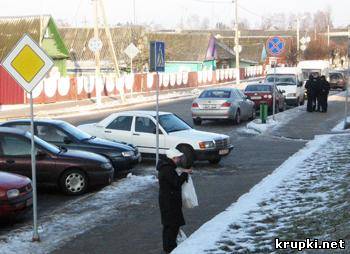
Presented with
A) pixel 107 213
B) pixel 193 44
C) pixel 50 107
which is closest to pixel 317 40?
pixel 193 44

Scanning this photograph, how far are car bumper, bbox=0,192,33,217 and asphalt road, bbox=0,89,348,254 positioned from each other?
0.31 m

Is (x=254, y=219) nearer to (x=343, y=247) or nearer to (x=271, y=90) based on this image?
(x=343, y=247)

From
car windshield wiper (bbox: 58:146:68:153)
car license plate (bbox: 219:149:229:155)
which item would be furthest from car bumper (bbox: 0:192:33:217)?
car license plate (bbox: 219:149:229:155)

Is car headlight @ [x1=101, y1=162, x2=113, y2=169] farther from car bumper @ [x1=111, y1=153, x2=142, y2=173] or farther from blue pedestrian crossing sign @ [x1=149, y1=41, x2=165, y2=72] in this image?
blue pedestrian crossing sign @ [x1=149, y1=41, x2=165, y2=72]

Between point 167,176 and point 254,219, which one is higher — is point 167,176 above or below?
above

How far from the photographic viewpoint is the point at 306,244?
6.46 meters

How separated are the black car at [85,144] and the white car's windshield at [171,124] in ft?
5.22

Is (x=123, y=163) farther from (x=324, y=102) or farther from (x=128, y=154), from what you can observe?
(x=324, y=102)

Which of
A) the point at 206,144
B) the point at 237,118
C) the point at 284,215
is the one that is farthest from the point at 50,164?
the point at 237,118

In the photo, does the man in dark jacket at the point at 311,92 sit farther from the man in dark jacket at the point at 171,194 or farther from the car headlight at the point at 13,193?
the man in dark jacket at the point at 171,194

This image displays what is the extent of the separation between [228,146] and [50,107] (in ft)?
73.2

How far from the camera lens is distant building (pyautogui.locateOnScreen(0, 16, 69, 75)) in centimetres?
4925

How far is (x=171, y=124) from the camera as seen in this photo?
16.0 metres

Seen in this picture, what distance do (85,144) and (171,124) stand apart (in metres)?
2.88
